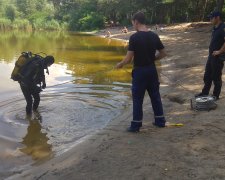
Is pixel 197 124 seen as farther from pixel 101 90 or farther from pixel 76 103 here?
pixel 101 90

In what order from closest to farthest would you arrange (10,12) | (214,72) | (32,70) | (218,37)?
(218,37) < (214,72) < (32,70) < (10,12)

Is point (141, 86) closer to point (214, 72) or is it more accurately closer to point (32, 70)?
point (214, 72)

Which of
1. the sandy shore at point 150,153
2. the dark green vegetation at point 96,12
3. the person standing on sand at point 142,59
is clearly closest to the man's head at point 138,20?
the person standing on sand at point 142,59

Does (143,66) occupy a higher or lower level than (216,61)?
higher

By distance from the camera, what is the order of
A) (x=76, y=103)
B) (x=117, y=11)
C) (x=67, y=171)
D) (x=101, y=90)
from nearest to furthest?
(x=67, y=171), (x=76, y=103), (x=101, y=90), (x=117, y=11)

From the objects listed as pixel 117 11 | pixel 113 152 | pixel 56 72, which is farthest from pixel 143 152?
pixel 117 11

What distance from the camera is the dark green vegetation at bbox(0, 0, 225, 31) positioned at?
138 ft

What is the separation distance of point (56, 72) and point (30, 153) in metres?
9.57

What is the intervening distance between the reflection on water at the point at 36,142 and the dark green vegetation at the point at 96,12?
18394mm

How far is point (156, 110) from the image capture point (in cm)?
642

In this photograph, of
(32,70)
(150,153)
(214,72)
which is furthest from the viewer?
(32,70)

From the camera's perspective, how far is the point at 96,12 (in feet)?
192

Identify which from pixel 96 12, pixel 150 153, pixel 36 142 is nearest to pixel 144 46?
pixel 150 153

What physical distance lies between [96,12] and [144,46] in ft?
177
